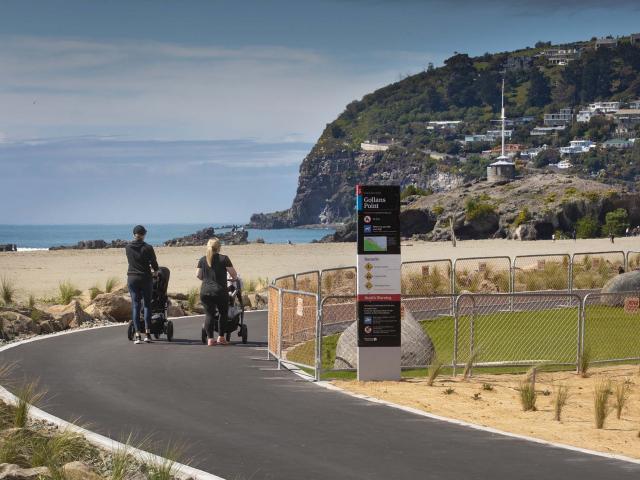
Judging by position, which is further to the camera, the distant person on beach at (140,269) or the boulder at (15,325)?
the boulder at (15,325)

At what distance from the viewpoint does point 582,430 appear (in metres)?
12.4

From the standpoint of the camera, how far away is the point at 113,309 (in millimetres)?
25391

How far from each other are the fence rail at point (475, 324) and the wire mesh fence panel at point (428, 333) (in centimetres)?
1

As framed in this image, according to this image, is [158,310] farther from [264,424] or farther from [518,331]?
[264,424]

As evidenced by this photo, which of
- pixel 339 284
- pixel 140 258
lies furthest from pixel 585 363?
pixel 339 284

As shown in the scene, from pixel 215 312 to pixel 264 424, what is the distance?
7946mm

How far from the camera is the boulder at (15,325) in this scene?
21766 millimetres

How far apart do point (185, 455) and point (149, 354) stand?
841 cm

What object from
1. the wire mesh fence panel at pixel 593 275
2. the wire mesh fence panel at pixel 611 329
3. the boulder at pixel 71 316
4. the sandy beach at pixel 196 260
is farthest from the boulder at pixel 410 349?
the sandy beach at pixel 196 260

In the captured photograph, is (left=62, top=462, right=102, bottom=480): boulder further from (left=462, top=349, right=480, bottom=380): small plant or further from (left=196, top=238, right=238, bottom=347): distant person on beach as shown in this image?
(left=196, top=238, right=238, bottom=347): distant person on beach

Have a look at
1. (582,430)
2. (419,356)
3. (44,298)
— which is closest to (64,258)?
(44,298)

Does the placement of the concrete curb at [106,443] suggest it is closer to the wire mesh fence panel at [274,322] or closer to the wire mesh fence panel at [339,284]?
the wire mesh fence panel at [274,322]

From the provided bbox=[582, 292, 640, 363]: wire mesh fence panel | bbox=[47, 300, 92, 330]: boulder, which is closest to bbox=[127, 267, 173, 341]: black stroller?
bbox=[47, 300, 92, 330]: boulder

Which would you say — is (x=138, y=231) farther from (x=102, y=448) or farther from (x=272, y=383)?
(x=102, y=448)
